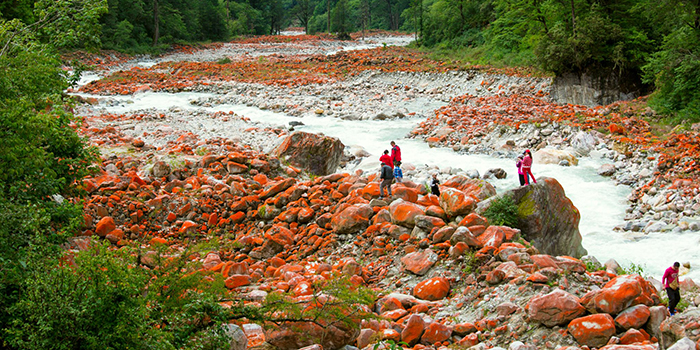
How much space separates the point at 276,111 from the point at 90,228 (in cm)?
1636

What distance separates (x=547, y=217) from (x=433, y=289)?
3.67m

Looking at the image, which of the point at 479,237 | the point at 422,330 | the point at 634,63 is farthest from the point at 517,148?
the point at 422,330

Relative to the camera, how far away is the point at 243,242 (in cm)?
998

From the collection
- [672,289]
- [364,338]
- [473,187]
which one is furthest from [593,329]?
[473,187]

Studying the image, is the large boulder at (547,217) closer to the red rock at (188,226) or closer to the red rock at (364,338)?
the red rock at (364,338)

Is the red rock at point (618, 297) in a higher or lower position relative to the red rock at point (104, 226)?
higher

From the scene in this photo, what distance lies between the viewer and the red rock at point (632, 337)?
5.27 meters

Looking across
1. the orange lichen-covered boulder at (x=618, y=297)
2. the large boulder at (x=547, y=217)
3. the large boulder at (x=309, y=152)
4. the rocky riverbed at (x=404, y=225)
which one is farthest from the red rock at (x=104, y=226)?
the orange lichen-covered boulder at (x=618, y=297)

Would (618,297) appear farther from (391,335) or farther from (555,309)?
(391,335)

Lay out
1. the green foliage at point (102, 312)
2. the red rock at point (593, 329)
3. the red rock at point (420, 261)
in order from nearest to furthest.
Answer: the green foliage at point (102, 312)
the red rock at point (593, 329)
the red rock at point (420, 261)

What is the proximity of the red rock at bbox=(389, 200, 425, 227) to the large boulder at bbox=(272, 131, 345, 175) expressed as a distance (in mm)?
5572

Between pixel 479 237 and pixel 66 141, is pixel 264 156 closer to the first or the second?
pixel 66 141

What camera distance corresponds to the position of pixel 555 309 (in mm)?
5770

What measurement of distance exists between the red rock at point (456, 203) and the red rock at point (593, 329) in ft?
12.4
